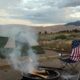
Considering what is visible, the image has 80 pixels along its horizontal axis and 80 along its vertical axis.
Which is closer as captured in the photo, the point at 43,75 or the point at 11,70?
the point at 43,75

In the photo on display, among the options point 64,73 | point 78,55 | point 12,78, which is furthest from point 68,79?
point 12,78

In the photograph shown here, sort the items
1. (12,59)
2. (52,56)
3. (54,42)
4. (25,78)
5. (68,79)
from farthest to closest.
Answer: (54,42) < (52,56) < (12,59) < (68,79) < (25,78)

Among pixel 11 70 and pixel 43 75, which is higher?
pixel 43 75

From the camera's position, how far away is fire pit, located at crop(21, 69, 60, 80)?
554cm

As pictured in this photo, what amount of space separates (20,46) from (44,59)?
1.71m

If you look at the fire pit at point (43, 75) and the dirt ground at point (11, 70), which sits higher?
the fire pit at point (43, 75)

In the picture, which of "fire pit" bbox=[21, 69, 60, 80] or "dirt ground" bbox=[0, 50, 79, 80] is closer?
"fire pit" bbox=[21, 69, 60, 80]

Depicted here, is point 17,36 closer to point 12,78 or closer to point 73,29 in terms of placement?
point 12,78

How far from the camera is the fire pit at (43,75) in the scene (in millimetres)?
5537

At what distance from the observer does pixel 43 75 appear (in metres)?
6.09

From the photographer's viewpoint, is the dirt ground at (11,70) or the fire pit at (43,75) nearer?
the fire pit at (43,75)

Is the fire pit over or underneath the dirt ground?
over

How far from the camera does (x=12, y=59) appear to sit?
9375 millimetres

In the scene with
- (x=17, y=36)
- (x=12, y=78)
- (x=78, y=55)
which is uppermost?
(x=17, y=36)
